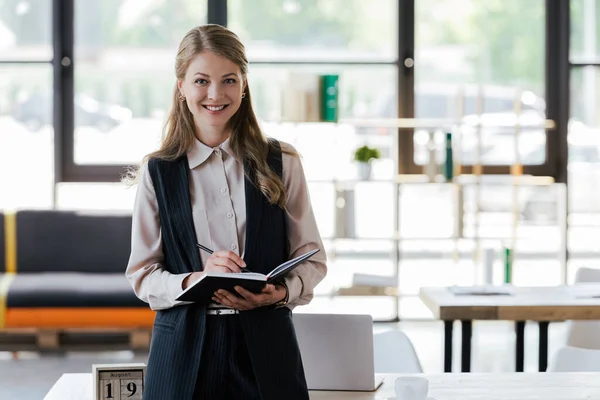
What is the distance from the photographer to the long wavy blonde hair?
2.24 m

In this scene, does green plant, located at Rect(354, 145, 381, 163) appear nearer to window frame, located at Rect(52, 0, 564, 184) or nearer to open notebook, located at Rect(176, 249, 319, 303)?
window frame, located at Rect(52, 0, 564, 184)

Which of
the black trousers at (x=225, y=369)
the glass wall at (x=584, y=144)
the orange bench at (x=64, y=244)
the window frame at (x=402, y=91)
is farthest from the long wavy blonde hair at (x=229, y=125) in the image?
the glass wall at (x=584, y=144)

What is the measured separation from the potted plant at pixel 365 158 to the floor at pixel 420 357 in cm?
106

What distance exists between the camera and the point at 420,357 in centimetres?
591

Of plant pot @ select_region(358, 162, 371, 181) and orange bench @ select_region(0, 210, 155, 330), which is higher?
plant pot @ select_region(358, 162, 371, 181)

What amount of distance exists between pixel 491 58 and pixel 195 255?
17.4ft

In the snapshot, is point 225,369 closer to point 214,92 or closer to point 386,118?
point 214,92

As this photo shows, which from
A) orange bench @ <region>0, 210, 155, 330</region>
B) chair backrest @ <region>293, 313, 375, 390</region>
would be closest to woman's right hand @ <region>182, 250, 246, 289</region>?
chair backrest @ <region>293, 313, 375, 390</region>

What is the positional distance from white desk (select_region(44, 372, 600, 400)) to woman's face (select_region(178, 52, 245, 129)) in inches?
28.2

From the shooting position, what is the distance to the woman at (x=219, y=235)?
2105 millimetres

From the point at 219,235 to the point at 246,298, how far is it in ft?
0.64

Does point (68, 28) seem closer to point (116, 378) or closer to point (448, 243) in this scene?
point (448, 243)

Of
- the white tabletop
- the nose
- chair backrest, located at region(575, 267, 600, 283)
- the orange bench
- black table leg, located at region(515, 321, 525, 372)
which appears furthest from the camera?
the orange bench

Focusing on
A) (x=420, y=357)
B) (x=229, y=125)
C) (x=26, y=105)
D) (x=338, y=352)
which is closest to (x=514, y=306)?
(x=338, y=352)
